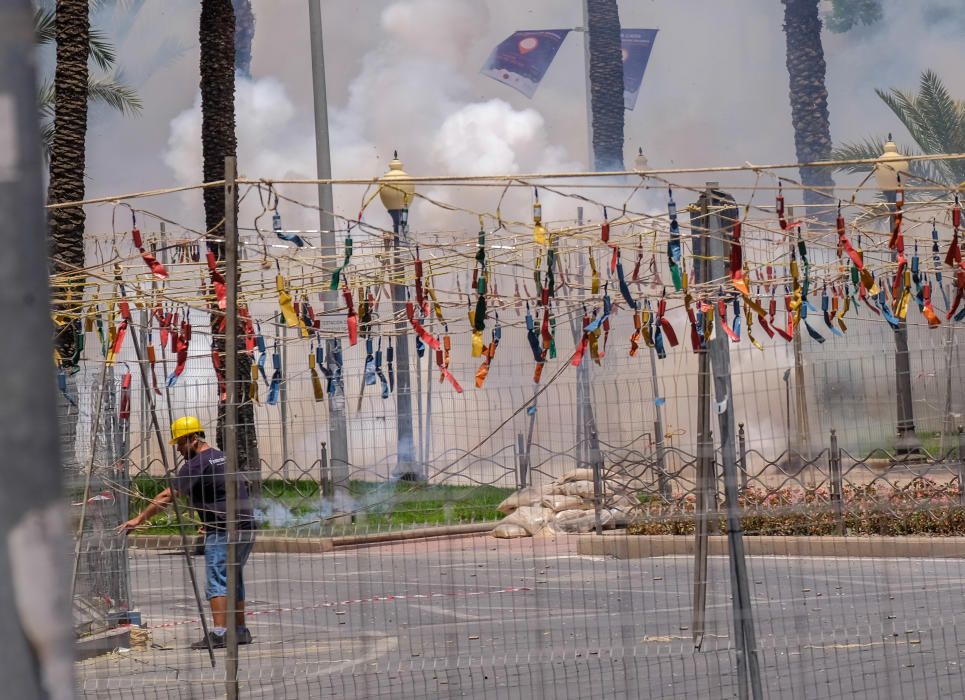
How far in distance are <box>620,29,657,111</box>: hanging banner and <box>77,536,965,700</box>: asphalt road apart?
24.3 m

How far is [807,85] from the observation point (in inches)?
1384

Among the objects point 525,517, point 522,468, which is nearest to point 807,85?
point 522,468

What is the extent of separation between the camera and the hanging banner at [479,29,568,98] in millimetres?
34906

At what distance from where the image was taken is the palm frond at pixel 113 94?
3105cm

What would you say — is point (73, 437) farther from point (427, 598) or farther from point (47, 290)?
point (47, 290)

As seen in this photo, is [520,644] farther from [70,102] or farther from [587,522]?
[70,102]

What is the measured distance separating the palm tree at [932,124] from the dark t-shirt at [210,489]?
25028mm

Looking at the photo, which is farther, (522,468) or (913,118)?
(913,118)

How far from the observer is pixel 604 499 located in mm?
7805

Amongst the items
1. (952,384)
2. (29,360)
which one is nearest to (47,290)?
(29,360)

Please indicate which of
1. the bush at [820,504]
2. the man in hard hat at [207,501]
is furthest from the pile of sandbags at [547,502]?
the man in hard hat at [207,501]

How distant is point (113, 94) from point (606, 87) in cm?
1169

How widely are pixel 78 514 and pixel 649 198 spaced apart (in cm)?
2736

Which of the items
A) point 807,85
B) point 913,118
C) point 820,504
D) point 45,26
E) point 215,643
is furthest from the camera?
point 807,85
